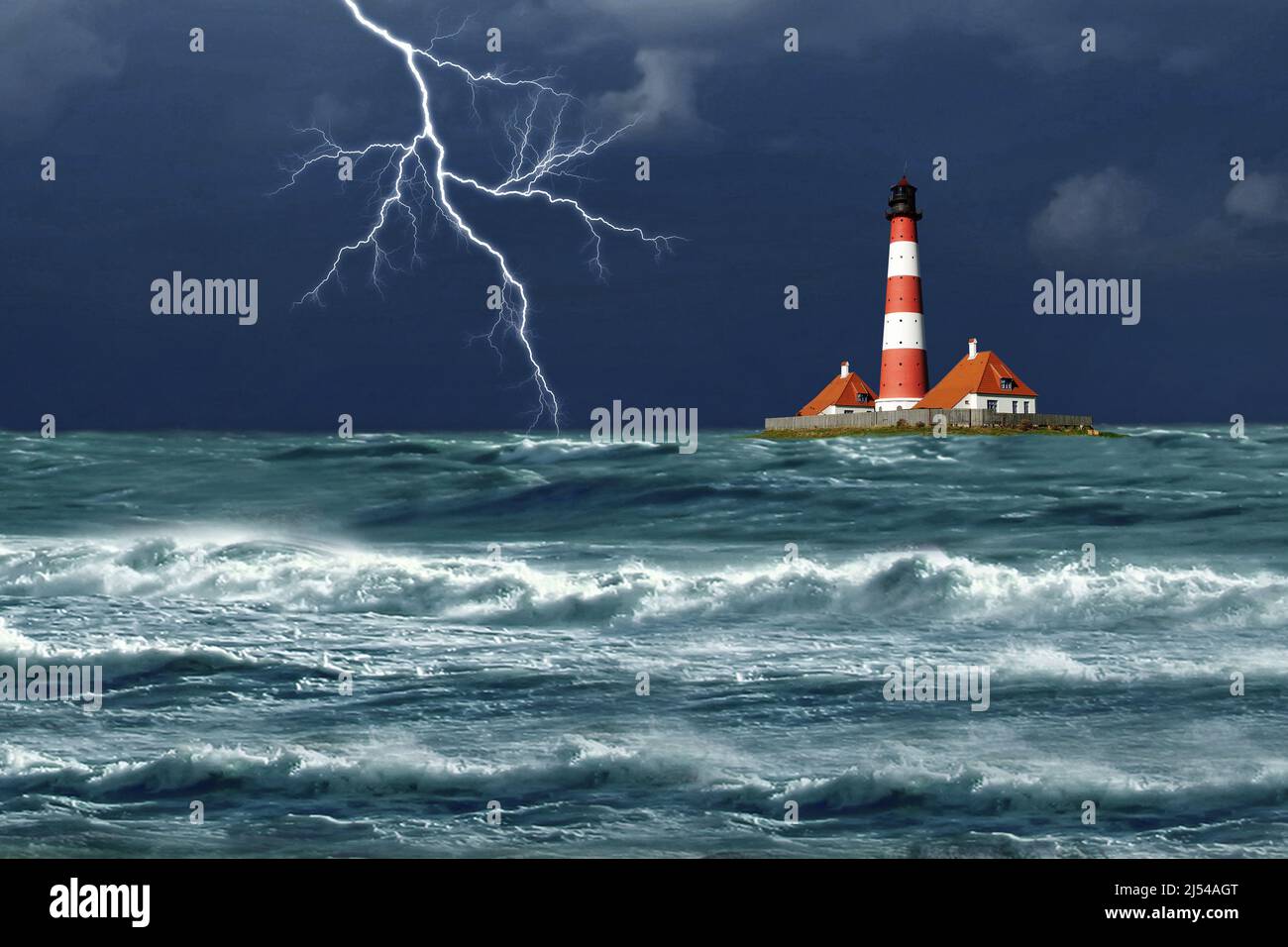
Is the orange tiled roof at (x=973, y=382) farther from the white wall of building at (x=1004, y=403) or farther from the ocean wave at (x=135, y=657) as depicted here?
the ocean wave at (x=135, y=657)

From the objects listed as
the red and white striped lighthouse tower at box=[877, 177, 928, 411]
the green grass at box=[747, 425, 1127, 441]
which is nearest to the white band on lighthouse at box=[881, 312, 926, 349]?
the red and white striped lighthouse tower at box=[877, 177, 928, 411]

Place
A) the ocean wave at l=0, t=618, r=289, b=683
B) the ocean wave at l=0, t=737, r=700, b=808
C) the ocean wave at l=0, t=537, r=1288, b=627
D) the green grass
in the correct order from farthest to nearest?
1. the green grass
2. the ocean wave at l=0, t=537, r=1288, b=627
3. the ocean wave at l=0, t=618, r=289, b=683
4. the ocean wave at l=0, t=737, r=700, b=808

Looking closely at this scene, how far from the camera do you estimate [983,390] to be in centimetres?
5478

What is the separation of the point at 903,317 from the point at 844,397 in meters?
4.69

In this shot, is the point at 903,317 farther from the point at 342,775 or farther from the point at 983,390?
Result: the point at 342,775

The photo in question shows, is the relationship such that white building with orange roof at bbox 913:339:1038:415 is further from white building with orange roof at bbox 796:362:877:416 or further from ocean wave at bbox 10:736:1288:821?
ocean wave at bbox 10:736:1288:821

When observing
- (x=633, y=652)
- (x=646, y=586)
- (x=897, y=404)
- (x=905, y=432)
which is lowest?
(x=633, y=652)

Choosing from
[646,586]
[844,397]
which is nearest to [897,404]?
[844,397]

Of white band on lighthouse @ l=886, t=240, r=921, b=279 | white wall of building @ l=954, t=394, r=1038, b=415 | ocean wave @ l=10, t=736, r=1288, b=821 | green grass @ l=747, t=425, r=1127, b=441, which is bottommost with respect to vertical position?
ocean wave @ l=10, t=736, r=1288, b=821

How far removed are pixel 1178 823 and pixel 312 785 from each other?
767cm

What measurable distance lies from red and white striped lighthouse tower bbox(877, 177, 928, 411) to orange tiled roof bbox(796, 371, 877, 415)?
1.67 meters

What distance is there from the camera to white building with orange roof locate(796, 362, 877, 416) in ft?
192

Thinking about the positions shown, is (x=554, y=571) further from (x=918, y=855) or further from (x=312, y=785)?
(x=918, y=855)
